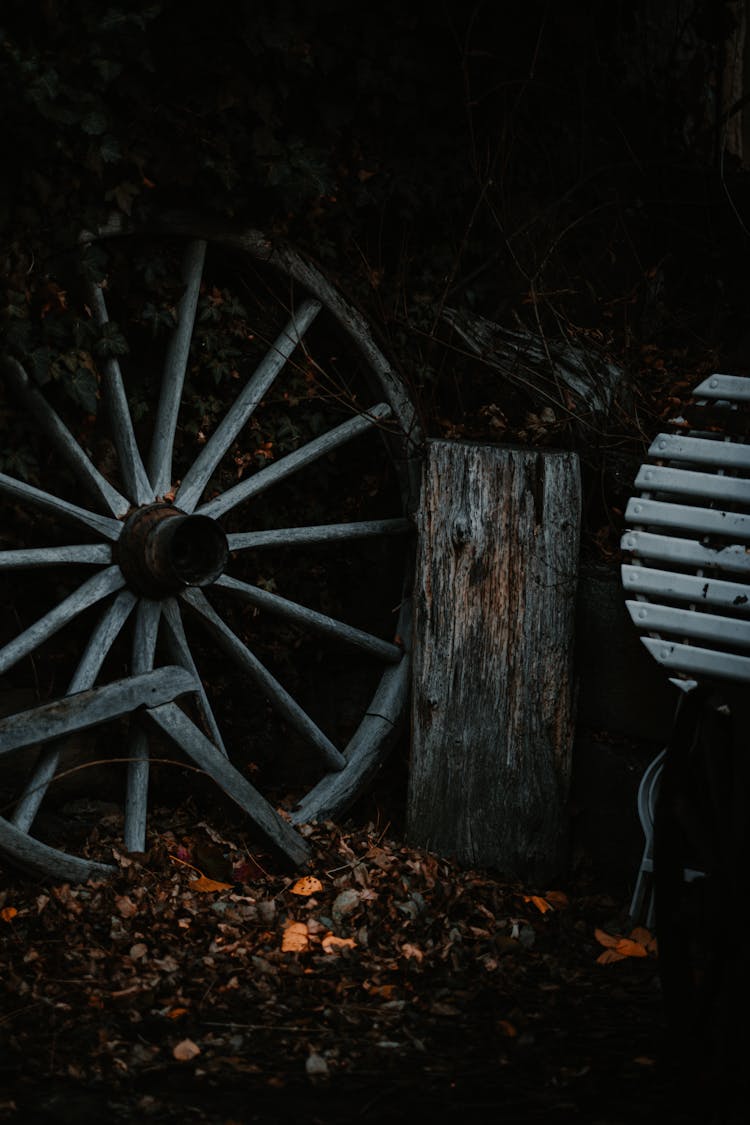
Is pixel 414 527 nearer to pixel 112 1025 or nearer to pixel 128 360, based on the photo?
pixel 128 360

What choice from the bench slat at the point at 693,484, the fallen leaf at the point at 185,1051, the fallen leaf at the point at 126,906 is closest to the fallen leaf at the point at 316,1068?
the fallen leaf at the point at 185,1051

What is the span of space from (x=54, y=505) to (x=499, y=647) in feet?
4.24

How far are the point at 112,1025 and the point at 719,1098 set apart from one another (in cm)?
128

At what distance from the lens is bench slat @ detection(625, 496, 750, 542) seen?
8.90ft

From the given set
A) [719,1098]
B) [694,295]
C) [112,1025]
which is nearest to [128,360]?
[112,1025]

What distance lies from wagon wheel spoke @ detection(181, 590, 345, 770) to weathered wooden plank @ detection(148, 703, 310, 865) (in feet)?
1.14

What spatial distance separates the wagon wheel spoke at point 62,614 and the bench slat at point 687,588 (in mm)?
1453

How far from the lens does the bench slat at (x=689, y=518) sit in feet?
8.90

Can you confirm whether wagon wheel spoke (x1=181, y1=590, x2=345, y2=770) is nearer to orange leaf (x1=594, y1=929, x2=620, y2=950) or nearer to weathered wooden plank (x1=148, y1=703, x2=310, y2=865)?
weathered wooden plank (x1=148, y1=703, x2=310, y2=865)

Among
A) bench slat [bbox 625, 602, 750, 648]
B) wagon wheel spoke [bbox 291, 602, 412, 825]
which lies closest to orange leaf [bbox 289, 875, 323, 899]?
wagon wheel spoke [bbox 291, 602, 412, 825]

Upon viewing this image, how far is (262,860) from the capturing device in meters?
3.57

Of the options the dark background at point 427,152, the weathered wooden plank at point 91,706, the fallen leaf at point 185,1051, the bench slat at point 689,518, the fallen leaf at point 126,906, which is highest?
the dark background at point 427,152

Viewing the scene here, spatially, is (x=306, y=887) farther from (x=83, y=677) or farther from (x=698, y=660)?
(x=698, y=660)

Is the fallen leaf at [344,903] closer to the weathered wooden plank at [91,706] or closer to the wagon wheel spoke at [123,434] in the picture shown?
the weathered wooden plank at [91,706]
